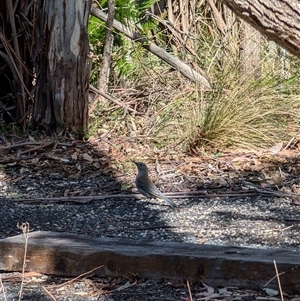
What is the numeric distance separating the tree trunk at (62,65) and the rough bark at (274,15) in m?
6.10

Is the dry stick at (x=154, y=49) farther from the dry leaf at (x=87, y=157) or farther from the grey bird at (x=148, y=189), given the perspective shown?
the grey bird at (x=148, y=189)

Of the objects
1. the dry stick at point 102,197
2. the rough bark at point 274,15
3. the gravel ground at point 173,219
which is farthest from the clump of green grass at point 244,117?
the rough bark at point 274,15

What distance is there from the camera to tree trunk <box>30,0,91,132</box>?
8352 millimetres

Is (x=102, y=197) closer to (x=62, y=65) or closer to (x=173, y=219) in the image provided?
(x=173, y=219)

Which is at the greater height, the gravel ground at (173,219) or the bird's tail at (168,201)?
the bird's tail at (168,201)

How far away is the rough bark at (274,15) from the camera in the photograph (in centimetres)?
235

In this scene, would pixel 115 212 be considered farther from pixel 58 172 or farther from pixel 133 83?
pixel 133 83

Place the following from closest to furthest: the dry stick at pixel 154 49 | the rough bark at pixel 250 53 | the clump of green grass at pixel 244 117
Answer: the clump of green grass at pixel 244 117 < the rough bark at pixel 250 53 < the dry stick at pixel 154 49

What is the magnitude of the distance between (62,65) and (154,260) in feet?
15.0

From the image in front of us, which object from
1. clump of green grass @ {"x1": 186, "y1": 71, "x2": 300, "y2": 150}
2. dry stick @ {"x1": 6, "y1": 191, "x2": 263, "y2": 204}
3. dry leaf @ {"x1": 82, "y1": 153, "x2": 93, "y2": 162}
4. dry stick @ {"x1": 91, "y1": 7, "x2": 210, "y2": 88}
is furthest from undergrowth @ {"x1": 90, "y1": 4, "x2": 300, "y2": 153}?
dry stick @ {"x1": 6, "y1": 191, "x2": 263, "y2": 204}

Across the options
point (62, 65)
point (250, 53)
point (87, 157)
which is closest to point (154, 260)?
point (87, 157)

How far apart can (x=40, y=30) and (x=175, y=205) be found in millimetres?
3014

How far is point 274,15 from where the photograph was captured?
2361mm

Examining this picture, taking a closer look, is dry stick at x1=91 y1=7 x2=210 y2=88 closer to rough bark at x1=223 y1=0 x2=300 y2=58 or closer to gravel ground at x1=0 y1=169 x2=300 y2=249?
gravel ground at x1=0 y1=169 x2=300 y2=249
